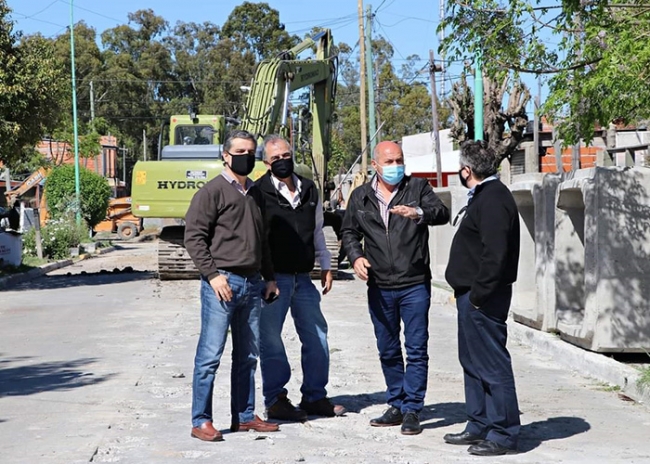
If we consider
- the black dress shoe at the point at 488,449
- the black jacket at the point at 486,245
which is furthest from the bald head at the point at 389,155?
the black dress shoe at the point at 488,449

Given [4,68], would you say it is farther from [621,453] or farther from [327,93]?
[621,453]

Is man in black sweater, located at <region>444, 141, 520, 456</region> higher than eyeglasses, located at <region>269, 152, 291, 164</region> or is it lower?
lower

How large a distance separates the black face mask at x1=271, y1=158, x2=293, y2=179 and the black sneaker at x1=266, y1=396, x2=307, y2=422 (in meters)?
1.60

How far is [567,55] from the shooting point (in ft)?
34.3

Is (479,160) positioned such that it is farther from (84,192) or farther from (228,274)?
(84,192)

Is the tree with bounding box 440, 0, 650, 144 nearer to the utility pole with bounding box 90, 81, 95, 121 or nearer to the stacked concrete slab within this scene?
the stacked concrete slab

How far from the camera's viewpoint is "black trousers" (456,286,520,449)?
22.7 feet

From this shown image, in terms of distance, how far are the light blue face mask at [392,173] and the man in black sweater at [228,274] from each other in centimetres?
97

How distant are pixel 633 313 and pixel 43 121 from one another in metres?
15.7

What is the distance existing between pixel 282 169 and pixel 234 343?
1.33 m

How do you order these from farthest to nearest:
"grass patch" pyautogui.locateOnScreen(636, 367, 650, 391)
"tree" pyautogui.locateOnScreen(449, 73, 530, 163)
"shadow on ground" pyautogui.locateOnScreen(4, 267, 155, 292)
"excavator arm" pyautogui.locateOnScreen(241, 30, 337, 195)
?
"tree" pyautogui.locateOnScreen(449, 73, 530, 163), "excavator arm" pyautogui.locateOnScreen(241, 30, 337, 195), "shadow on ground" pyautogui.locateOnScreen(4, 267, 155, 292), "grass patch" pyautogui.locateOnScreen(636, 367, 650, 391)

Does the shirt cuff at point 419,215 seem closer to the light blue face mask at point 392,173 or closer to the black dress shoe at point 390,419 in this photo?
the light blue face mask at point 392,173

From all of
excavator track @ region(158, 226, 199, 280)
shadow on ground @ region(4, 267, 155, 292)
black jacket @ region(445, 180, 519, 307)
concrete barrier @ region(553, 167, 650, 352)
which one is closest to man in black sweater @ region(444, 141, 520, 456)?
black jacket @ region(445, 180, 519, 307)

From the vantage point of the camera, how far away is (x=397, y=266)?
25.2 ft
